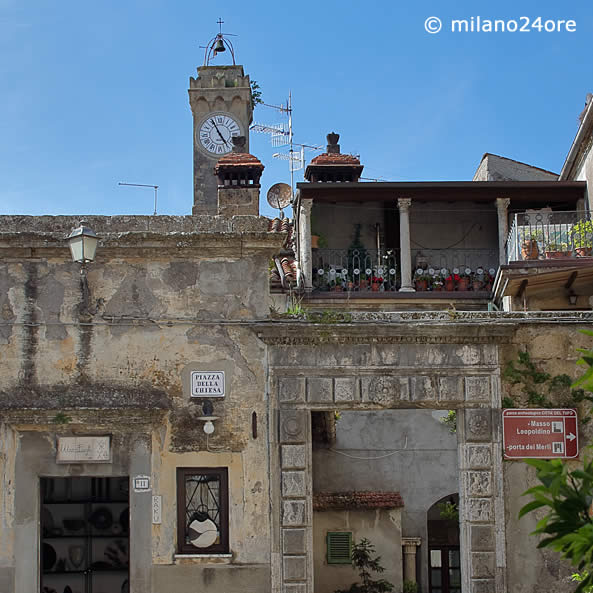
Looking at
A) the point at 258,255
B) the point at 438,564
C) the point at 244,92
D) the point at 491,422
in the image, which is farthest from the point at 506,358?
the point at 244,92

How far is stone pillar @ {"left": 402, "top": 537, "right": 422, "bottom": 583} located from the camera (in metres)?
18.6

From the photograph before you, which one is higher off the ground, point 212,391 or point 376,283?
point 376,283

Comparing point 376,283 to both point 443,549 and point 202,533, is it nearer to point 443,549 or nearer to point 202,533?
point 443,549

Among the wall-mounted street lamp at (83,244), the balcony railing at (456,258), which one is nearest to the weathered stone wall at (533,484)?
the wall-mounted street lamp at (83,244)

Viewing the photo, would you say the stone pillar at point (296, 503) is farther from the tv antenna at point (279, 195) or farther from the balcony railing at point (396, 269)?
the tv antenna at point (279, 195)

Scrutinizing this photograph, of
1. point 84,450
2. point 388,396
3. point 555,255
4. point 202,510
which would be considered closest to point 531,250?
point 555,255

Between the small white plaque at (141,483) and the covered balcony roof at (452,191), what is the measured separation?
A: 1011 centimetres

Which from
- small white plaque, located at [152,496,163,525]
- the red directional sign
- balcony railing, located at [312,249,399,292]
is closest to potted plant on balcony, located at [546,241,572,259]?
balcony railing, located at [312,249,399,292]

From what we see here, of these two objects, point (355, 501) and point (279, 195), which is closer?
point (355, 501)

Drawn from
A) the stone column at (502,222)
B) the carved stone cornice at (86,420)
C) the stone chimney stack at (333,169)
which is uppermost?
the stone chimney stack at (333,169)

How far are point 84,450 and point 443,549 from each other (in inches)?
361

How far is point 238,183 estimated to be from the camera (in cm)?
2344

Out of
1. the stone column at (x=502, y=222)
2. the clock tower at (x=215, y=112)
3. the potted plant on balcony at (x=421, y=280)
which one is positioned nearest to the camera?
the potted plant on balcony at (x=421, y=280)

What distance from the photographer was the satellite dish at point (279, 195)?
2580 cm
